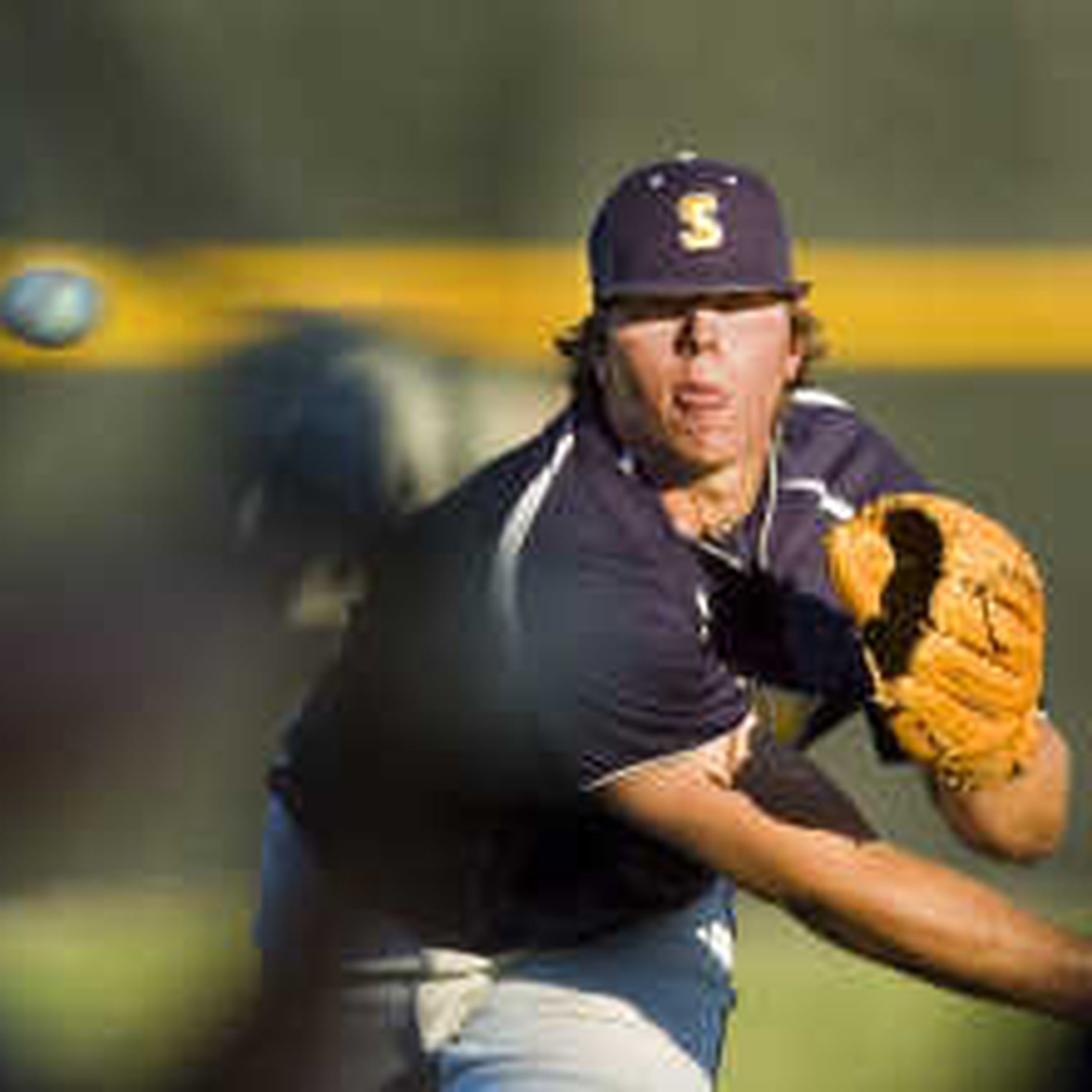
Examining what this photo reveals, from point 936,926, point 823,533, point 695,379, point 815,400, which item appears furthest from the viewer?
point 815,400

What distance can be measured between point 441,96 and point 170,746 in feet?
4.00

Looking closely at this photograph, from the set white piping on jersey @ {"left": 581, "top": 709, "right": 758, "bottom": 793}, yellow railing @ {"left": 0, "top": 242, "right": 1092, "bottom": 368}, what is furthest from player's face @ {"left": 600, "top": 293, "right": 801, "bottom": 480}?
yellow railing @ {"left": 0, "top": 242, "right": 1092, "bottom": 368}

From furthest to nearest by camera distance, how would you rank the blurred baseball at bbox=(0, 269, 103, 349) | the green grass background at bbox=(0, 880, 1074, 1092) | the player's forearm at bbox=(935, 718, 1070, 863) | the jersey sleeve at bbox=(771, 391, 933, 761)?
the blurred baseball at bbox=(0, 269, 103, 349) < the green grass background at bbox=(0, 880, 1074, 1092) < the jersey sleeve at bbox=(771, 391, 933, 761) < the player's forearm at bbox=(935, 718, 1070, 863)

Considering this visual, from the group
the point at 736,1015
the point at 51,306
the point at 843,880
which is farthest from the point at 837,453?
the point at 51,306

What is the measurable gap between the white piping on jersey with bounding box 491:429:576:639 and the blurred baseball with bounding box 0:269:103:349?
2400 millimetres

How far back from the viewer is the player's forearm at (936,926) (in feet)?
7.14

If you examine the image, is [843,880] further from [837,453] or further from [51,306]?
[51,306]

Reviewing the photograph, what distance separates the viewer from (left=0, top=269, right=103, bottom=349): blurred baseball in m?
4.54

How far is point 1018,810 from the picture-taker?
7.77ft

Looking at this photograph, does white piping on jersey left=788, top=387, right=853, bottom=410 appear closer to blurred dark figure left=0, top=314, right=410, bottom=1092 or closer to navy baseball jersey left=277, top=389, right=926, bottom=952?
navy baseball jersey left=277, top=389, right=926, bottom=952

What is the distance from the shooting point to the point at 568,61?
15.7 feet

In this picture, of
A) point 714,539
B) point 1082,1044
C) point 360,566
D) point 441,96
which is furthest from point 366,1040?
point 441,96

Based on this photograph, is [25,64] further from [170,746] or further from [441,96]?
[170,746]

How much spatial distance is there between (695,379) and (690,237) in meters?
0.13
